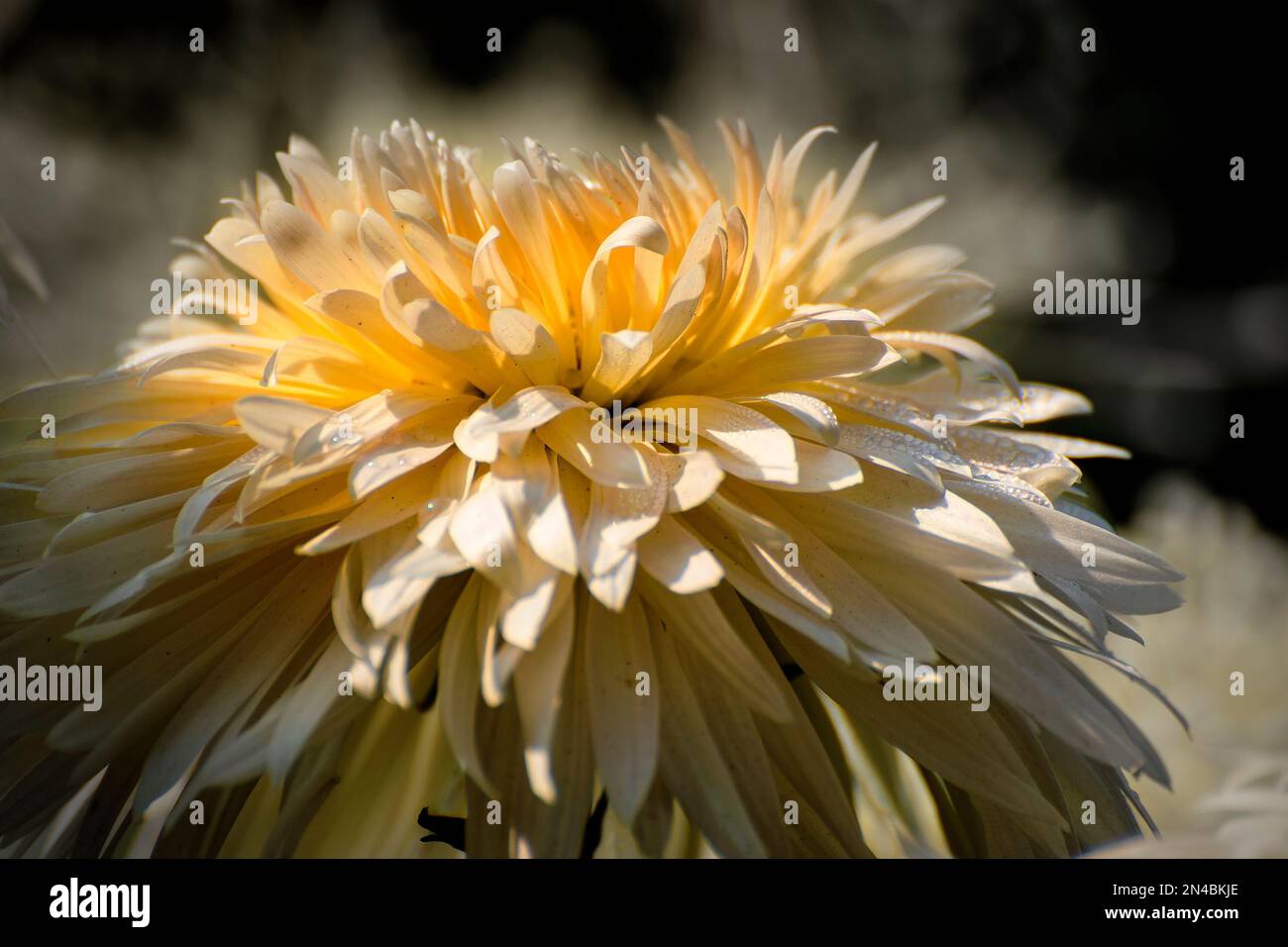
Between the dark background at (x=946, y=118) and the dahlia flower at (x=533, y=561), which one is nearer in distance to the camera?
the dahlia flower at (x=533, y=561)

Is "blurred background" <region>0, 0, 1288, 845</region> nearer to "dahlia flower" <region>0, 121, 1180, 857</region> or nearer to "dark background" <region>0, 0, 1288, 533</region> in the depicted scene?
"dark background" <region>0, 0, 1288, 533</region>

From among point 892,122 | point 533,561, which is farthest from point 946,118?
point 533,561

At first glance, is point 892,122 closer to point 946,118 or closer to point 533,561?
point 946,118

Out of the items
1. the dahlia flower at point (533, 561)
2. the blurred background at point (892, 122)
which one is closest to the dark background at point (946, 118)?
the blurred background at point (892, 122)

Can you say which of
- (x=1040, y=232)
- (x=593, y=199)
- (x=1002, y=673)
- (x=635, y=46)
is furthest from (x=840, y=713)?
(x=635, y=46)

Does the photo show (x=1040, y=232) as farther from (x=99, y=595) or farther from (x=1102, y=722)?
(x=99, y=595)

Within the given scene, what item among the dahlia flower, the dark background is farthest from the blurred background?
the dahlia flower

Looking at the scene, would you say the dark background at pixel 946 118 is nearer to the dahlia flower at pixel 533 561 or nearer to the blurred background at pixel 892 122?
the blurred background at pixel 892 122

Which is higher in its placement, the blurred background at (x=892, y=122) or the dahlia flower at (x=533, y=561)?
the blurred background at (x=892, y=122)

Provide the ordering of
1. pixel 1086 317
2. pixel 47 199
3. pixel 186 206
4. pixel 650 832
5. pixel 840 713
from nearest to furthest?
pixel 650 832 < pixel 840 713 < pixel 47 199 < pixel 186 206 < pixel 1086 317
